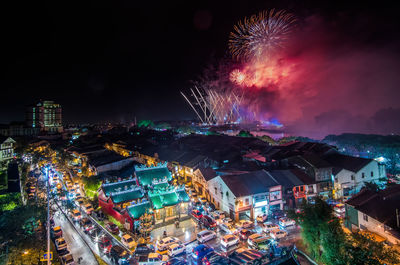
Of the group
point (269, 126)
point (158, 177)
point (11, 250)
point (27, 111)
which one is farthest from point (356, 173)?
point (27, 111)

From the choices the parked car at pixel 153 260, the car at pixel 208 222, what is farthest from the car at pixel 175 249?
the car at pixel 208 222

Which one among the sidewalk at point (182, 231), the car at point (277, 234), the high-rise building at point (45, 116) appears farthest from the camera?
the high-rise building at point (45, 116)

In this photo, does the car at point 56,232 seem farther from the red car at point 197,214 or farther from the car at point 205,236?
the red car at point 197,214

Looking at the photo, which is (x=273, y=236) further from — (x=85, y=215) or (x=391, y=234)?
(x=85, y=215)

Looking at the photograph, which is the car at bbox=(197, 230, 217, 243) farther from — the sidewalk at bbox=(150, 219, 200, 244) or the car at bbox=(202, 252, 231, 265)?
the car at bbox=(202, 252, 231, 265)

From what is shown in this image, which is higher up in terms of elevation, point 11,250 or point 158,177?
point 158,177

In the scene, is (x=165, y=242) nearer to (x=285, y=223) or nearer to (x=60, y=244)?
(x=60, y=244)

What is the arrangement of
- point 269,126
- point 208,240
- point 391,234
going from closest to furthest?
point 391,234
point 208,240
point 269,126

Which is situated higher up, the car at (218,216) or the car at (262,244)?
the car at (218,216)
